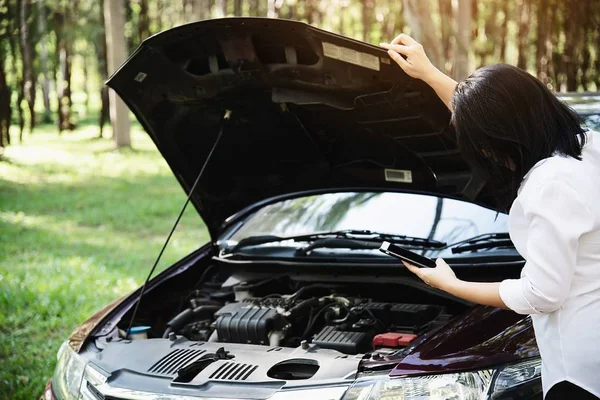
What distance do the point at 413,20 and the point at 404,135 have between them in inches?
275

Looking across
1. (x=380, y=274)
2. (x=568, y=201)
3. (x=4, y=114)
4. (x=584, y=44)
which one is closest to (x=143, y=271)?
(x=380, y=274)

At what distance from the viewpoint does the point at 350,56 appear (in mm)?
2910

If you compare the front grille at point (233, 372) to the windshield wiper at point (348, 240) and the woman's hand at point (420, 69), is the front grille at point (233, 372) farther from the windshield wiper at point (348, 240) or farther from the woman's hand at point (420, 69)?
the woman's hand at point (420, 69)

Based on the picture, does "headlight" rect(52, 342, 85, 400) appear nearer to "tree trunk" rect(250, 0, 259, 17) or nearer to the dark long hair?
the dark long hair

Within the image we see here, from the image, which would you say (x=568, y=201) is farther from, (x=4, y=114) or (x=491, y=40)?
(x=491, y=40)

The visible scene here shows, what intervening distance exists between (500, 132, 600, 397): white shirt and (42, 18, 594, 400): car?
412mm

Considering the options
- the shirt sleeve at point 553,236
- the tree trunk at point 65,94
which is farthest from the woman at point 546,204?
the tree trunk at point 65,94

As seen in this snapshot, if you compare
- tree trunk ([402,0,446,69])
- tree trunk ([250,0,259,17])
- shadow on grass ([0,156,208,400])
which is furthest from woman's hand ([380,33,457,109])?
tree trunk ([250,0,259,17])

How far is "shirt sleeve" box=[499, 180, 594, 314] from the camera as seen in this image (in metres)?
1.96

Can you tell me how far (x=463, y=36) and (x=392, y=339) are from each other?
9566mm

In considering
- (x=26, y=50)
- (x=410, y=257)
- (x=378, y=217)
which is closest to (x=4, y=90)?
(x=26, y=50)

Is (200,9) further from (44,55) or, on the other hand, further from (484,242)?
(484,242)

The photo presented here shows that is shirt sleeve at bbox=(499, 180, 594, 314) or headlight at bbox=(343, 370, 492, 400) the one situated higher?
shirt sleeve at bbox=(499, 180, 594, 314)

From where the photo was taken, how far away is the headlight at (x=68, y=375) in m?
3.00
